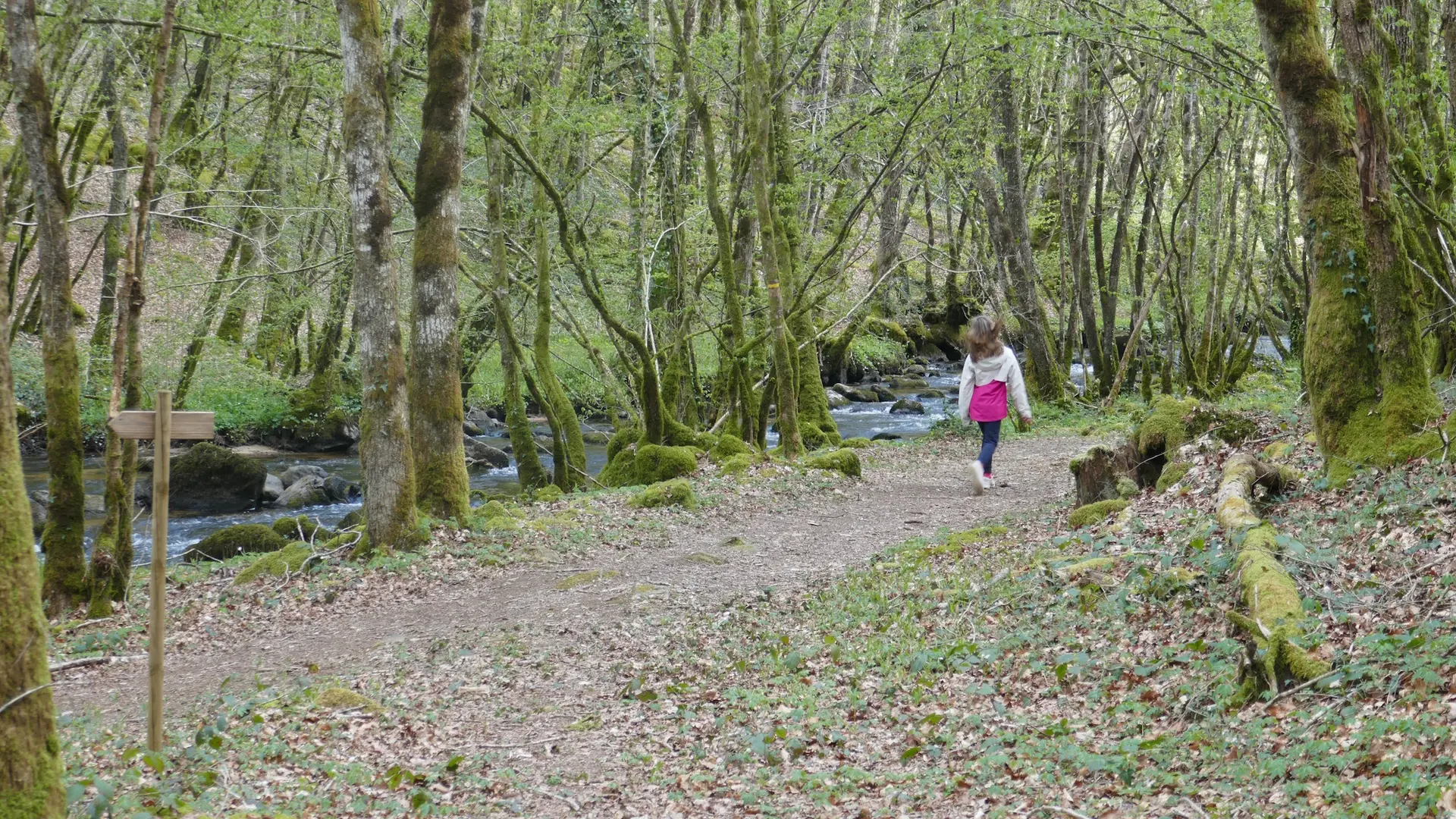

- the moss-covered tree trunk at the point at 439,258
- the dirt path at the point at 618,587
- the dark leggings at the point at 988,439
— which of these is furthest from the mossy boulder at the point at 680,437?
the moss-covered tree trunk at the point at 439,258

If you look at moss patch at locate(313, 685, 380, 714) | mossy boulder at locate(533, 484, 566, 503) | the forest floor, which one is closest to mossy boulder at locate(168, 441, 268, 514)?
mossy boulder at locate(533, 484, 566, 503)

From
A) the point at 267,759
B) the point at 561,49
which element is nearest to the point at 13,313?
the point at 561,49

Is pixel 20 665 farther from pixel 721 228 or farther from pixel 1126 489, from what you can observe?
pixel 721 228

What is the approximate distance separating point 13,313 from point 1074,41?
2005 centimetres

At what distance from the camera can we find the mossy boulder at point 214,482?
54.6ft

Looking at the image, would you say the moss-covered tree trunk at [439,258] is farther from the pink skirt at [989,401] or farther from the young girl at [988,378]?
the pink skirt at [989,401]

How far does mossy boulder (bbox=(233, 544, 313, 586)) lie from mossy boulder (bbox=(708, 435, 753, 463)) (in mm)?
6609

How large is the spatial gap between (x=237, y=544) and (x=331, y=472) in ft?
25.4

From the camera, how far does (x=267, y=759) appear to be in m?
5.04

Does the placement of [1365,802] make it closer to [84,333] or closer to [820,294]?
[820,294]

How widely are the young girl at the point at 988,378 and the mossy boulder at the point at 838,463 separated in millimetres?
3256

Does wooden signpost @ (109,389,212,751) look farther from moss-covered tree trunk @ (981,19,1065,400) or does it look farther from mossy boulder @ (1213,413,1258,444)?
moss-covered tree trunk @ (981,19,1065,400)

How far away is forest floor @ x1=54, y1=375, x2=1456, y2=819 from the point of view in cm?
401

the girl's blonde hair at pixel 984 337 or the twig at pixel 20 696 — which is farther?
the girl's blonde hair at pixel 984 337
